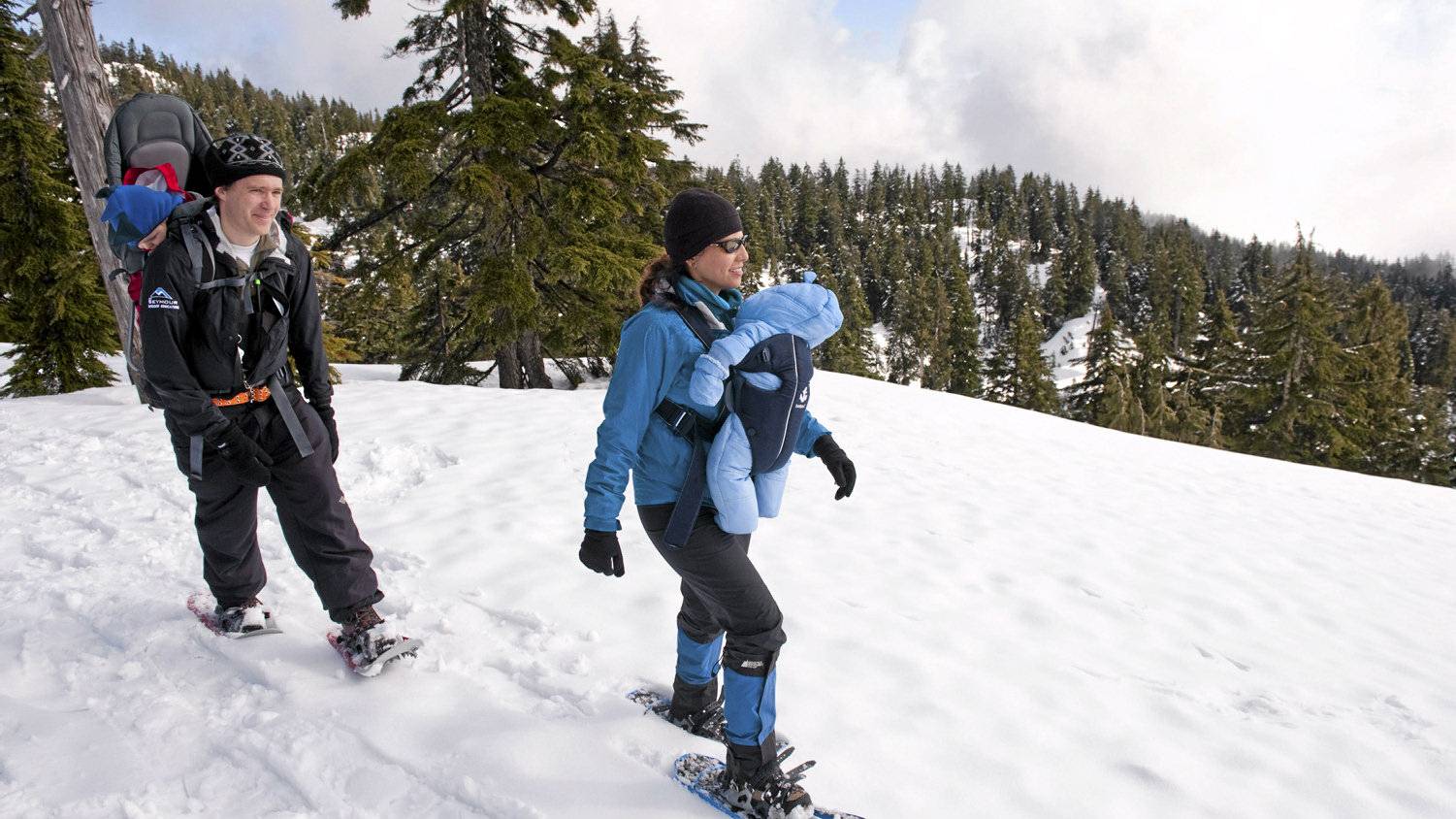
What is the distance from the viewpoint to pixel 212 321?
2898 mm

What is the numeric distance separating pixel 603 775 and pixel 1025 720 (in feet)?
6.77

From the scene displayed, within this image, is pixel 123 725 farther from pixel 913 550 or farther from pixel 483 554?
pixel 913 550

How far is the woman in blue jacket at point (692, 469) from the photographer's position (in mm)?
2406

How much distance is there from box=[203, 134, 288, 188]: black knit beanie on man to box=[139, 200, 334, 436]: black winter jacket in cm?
16

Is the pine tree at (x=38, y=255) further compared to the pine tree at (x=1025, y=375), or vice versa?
the pine tree at (x=1025, y=375)

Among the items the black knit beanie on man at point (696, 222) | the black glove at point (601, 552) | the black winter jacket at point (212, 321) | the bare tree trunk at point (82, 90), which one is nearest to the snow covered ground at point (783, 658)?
the black glove at point (601, 552)

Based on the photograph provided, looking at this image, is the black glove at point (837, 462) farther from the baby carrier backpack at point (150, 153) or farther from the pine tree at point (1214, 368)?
the pine tree at point (1214, 368)

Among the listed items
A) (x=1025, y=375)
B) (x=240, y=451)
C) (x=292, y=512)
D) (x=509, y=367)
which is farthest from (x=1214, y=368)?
(x=240, y=451)

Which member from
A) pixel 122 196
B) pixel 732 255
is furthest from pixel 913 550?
pixel 122 196

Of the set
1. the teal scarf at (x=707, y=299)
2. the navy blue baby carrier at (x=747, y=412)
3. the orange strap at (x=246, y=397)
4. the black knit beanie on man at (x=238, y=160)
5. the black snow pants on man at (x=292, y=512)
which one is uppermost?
the black knit beanie on man at (x=238, y=160)

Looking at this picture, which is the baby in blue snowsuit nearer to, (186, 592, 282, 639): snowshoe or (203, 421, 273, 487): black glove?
(203, 421, 273, 487): black glove

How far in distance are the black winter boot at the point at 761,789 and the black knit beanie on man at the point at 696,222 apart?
1790mm

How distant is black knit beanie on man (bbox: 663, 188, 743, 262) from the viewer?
2.50 m

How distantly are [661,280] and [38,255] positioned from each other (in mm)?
20298
